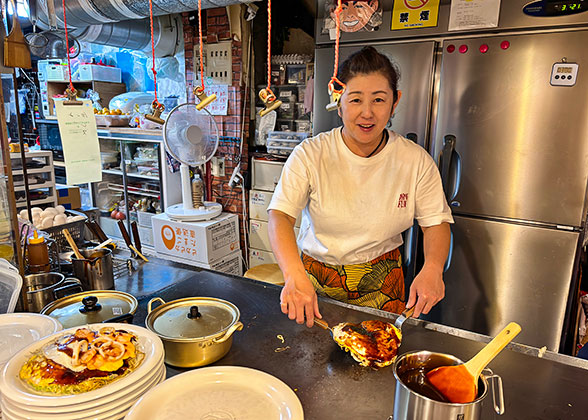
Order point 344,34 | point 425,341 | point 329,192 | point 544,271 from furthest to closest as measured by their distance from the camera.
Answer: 1. point 344,34
2. point 544,271
3. point 329,192
4. point 425,341

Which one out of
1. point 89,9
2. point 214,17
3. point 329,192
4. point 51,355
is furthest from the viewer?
point 214,17

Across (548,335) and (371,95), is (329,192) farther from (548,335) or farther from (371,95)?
(548,335)

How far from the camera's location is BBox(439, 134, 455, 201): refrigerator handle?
2.69 meters

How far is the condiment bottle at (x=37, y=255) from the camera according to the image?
5.34 feet

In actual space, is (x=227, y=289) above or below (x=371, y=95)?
below

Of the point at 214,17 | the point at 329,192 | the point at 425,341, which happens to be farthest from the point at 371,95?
the point at 214,17

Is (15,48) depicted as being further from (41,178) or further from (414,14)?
(41,178)

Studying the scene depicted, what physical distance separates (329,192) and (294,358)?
85 cm

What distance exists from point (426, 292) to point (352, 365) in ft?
1.39

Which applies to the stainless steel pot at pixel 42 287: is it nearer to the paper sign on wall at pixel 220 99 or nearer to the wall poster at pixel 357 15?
the wall poster at pixel 357 15

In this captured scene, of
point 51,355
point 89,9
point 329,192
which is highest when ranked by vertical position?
point 89,9

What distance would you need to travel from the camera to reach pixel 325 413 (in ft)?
3.21

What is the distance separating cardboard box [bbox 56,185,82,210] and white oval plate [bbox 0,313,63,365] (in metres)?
3.10

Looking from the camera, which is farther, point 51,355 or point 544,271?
point 544,271
